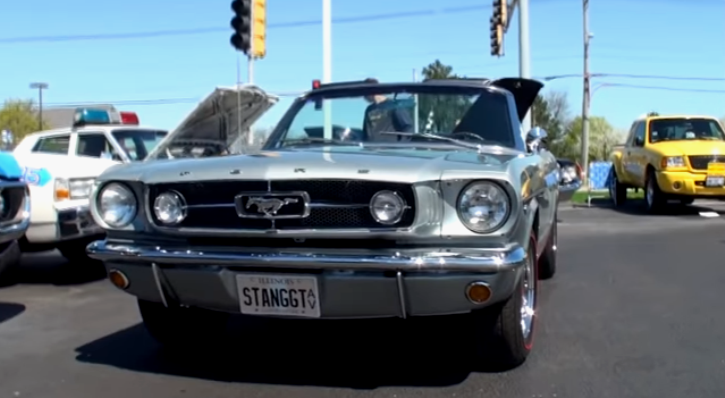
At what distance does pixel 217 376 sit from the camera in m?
4.58

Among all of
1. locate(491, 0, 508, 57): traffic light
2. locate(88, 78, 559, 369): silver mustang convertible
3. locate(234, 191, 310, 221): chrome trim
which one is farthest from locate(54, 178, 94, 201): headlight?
locate(491, 0, 508, 57): traffic light

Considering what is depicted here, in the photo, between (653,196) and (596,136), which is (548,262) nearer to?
(653,196)

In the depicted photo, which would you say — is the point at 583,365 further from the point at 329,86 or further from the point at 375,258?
the point at 329,86

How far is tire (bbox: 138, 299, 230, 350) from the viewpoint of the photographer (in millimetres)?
4914

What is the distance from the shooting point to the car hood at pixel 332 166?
13.0 feet

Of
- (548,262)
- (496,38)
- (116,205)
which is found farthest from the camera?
(496,38)

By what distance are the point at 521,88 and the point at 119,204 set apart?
357cm

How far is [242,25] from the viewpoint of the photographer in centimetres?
1337

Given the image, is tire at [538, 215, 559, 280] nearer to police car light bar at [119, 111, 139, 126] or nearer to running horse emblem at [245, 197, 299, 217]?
running horse emblem at [245, 197, 299, 217]

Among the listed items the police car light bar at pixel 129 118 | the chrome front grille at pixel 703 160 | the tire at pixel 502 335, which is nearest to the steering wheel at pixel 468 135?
the tire at pixel 502 335

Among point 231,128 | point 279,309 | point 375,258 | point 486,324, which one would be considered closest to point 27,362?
point 279,309

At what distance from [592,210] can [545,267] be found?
871cm

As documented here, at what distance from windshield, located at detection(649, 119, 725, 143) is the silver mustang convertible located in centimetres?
1118

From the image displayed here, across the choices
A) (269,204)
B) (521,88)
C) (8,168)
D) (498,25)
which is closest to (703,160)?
(498,25)
